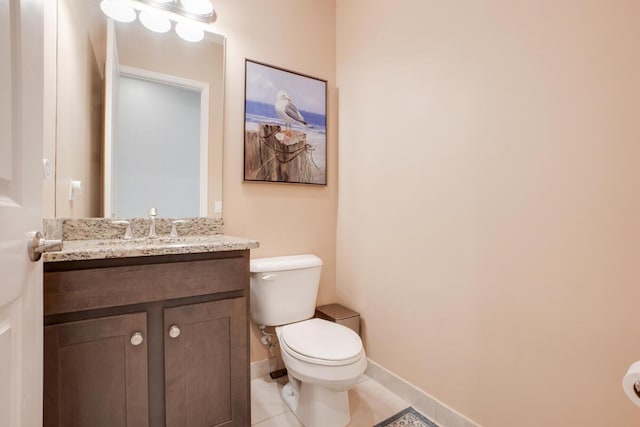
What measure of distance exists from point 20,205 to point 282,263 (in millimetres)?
1226

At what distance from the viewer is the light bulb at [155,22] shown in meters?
1.57

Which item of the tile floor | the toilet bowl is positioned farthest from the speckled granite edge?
the tile floor

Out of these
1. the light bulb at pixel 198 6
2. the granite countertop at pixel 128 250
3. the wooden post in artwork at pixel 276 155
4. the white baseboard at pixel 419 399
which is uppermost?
the light bulb at pixel 198 6

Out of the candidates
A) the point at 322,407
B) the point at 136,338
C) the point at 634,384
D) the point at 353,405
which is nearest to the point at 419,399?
the point at 353,405

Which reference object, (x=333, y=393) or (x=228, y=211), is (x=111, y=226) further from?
(x=333, y=393)

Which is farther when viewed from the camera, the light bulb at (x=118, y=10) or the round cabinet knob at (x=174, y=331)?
the light bulb at (x=118, y=10)

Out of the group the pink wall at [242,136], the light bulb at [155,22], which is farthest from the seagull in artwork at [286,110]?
the light bulb at [155,22]

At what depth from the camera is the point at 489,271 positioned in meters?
1.30

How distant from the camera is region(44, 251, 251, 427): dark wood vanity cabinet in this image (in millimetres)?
959

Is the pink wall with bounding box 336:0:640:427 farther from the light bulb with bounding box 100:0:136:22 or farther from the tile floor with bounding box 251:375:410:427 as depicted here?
the light bulb with bounding box 100:0:136:22

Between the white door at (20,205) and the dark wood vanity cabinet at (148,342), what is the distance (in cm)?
29

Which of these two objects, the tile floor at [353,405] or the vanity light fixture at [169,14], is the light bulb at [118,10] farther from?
the tile floor at [353,405]

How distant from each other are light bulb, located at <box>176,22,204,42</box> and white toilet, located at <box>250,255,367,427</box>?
1.29m

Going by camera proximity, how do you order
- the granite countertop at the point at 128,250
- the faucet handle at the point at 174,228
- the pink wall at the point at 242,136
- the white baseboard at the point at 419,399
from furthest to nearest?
the pink wall at the point at 242,136 < the faucet handle at the point at 174,228 < the white baseboard at the point at 419,399 < the granite countertop at the point at 128,250
